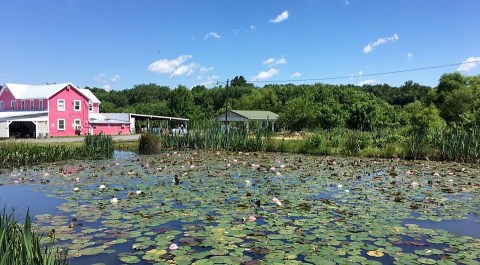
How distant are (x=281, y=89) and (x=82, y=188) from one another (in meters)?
92.9

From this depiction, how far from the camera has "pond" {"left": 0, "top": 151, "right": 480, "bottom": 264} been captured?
5.56 metres

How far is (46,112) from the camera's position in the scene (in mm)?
42500

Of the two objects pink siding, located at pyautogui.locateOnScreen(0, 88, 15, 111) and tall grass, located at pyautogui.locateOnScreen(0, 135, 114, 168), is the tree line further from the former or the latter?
pink siding, located at pyautogui.locateOnScreen(0, 88, 15, 111)

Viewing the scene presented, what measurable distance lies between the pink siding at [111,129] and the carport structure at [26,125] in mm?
7174

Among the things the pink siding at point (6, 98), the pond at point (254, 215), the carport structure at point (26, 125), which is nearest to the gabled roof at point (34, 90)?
the pink siding at point (6, 98)

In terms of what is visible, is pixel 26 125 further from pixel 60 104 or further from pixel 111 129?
pixel 111 129

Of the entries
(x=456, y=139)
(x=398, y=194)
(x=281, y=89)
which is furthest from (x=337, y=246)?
(x=281, y=89)

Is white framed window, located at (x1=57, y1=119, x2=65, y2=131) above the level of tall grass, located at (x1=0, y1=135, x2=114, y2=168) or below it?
above

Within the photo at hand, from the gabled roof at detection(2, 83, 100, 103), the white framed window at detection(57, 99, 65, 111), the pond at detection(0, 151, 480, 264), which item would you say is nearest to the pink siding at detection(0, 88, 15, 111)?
the gabled roof at detection(2, 83, 100, 103)

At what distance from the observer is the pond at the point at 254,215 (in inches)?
219

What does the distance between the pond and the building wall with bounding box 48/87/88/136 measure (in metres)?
32.4

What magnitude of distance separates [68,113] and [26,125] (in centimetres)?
458

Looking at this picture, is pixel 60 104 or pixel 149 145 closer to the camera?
pixel 149 145

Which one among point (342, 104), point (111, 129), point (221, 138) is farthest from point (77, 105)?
point (342, 104)
